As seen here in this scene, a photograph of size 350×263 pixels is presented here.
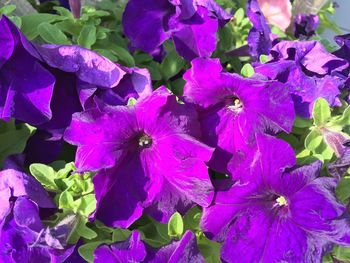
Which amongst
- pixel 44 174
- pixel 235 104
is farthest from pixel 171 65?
pixel 44 174

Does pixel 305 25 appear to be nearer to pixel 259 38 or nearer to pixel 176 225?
pixel 259 38

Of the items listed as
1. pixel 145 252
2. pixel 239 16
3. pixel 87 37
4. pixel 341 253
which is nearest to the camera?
pixel 145 252

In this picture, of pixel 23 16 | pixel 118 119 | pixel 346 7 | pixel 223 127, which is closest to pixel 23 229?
pixel 118 119

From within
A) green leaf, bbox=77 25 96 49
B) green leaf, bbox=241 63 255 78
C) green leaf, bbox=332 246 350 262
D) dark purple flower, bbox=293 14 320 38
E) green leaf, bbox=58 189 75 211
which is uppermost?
green leaf, bbox=77 25 96 49

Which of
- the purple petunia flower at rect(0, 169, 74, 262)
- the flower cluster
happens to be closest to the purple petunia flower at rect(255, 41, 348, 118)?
the flower cluster

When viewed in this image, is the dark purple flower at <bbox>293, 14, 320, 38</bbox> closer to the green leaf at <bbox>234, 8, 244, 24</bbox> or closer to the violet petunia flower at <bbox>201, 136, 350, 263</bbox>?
the green leaf at <bbox>234, 8, 244, 24</bbox>

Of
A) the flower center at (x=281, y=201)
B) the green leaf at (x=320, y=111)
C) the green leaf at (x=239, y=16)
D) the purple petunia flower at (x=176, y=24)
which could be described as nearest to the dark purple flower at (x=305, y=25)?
the green leaf at (x=239, y=16)
